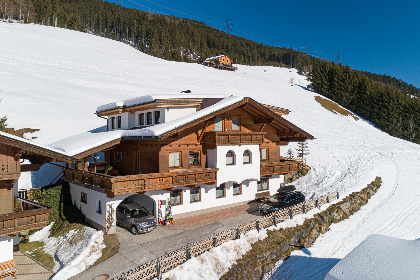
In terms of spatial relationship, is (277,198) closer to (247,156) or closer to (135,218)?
(247,156)

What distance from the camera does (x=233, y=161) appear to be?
22.3 m

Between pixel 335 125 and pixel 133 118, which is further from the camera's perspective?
pixel 335 125

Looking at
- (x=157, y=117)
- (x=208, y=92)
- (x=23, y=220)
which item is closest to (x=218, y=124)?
(x=157, y=117)

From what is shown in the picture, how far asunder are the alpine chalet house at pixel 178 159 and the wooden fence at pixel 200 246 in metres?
4.37

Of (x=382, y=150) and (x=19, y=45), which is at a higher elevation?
(x=19, y=45)

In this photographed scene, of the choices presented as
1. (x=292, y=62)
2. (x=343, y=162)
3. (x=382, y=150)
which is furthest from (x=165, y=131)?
(x=292, y=62)

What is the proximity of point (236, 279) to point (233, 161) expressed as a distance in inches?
391

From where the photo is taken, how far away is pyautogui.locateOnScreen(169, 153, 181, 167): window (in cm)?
2041

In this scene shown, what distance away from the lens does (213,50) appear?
450 ft

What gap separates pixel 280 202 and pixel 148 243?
1060 cm

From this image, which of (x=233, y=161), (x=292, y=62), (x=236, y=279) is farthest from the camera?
(x=292, y=62)

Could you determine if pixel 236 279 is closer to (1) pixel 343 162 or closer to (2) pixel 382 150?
(1) pixel 343 162

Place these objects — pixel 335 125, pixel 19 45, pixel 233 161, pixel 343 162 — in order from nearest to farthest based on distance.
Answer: pixel 233 161 → pixel 343 162 → pixel 335 125 → pixel 19 45

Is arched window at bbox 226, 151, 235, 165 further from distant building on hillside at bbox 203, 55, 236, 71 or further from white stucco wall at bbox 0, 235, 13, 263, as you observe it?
distant building on hillside at bbox 203, 55, 236, 71
